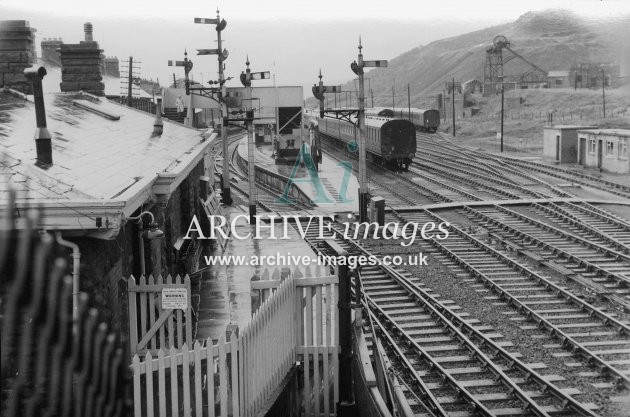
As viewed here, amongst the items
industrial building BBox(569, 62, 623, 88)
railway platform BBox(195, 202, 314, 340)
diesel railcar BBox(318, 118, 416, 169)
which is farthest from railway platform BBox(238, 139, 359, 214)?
industrial building BBox(569, 62, 623, 88)

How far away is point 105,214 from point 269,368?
6.04 ft

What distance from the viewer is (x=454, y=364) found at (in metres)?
9.85

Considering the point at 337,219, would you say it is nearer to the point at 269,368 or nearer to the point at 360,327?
the point at 360,327

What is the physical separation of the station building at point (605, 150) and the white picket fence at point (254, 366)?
75.8 ft

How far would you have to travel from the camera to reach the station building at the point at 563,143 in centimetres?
3219

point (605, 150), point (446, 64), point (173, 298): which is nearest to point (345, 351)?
A: point (173, 298)

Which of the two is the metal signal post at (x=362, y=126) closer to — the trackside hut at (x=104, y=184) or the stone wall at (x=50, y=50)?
the trackside hut at (x=104, y=184)

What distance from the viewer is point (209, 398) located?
537 cm

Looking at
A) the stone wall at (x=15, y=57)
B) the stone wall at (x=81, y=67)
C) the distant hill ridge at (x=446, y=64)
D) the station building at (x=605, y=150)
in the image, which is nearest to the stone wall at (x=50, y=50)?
the stone wall at (x=81, y=67)

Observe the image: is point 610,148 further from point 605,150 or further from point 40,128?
point 40,128

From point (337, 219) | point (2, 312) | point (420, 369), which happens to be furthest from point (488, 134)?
point (2, 312)

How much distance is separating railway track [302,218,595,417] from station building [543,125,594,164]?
69.6 feet

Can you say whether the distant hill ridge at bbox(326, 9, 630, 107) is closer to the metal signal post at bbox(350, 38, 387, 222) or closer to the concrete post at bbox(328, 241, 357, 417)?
the metal signal post at bbox(350, 38, 387, 222)

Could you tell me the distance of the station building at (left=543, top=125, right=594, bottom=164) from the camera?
106 feet
